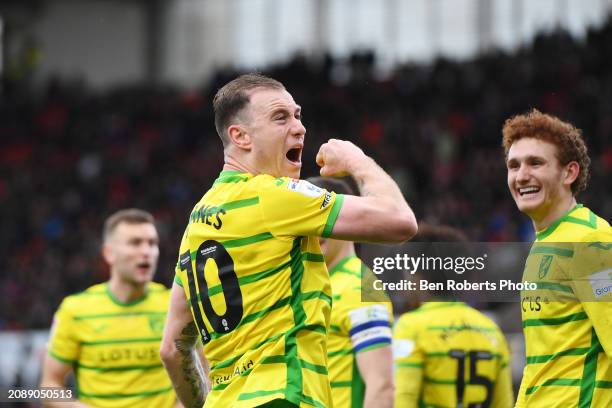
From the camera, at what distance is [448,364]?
6.26 metres

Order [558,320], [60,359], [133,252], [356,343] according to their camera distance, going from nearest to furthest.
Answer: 1. [558,320]
2. [356,343]
3. [60,359]
4. [133,252]

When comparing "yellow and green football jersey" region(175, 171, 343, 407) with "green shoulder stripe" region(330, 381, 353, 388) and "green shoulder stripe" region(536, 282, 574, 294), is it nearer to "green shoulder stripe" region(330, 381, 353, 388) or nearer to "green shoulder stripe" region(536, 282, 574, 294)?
"green shoulder stripe" region(536, 282, 574, 294)

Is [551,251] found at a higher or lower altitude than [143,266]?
lower

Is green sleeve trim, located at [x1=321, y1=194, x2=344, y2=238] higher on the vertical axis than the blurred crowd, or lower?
lower

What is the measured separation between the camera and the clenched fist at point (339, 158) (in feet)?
13.6

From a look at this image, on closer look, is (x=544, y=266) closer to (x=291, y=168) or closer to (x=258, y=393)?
(x=291, y=168)

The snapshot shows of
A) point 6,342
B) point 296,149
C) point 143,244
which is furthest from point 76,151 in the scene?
point 296,149

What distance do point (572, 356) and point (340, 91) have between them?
18564 millimetres

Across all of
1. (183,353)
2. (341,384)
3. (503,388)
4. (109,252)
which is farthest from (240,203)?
(109,252)

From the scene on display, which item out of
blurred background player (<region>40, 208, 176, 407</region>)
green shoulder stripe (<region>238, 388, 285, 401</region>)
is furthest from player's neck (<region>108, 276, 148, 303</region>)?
green shoulder stripe (<region>238, 388, 285, 401</region>)

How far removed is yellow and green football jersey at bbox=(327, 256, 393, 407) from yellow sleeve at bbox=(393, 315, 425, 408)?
63 cm

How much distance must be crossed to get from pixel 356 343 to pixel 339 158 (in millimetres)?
1593

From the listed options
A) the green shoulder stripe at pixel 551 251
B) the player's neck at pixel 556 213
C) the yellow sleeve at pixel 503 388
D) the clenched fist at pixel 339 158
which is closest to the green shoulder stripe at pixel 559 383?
the green shoulder stripe at pixel 551 251

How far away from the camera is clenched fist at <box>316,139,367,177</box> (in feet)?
13.6
